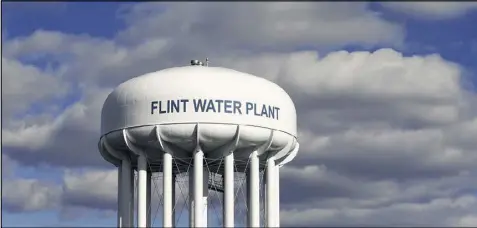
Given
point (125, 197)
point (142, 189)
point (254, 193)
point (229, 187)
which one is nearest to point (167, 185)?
point (142, 189)

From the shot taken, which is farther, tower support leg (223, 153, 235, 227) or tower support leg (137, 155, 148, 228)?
tower support leg (137, 155, 148, 228)

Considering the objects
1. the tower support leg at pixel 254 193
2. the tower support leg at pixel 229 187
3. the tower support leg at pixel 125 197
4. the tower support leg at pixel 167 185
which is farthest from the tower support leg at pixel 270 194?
the tower support leg at pixel 125 197

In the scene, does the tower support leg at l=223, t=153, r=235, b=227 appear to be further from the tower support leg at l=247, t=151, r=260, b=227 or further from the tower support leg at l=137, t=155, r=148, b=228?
the tower support leg at l=137, t=155, r=148, b=228

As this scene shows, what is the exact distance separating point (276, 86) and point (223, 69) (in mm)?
2960

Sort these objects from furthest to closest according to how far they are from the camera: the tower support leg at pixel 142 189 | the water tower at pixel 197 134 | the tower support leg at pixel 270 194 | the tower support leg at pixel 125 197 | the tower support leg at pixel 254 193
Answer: the tower support leg at pixel 270 194, the tower support leg at pixel 125 197, the tower support leg at pixel 254 193, the tower support leg at pixel 142 189, the water tower at pixel 197 134

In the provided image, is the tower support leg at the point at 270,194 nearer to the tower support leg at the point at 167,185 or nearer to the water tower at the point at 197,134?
the water tower at the point at 197,134

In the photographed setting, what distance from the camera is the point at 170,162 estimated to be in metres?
42.1

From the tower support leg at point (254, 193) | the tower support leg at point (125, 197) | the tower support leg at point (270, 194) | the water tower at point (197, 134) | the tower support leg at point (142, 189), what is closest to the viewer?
the water tower at point (197, 134)

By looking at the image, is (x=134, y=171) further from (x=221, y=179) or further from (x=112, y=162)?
(x=221, y=179)

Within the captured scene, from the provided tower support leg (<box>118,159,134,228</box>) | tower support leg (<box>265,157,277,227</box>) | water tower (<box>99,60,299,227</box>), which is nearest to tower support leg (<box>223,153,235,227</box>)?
water tower (<box>99,60,299,227</box>)

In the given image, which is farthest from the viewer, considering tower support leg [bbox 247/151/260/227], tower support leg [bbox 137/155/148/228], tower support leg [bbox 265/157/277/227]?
tower support leg [bbox 265/157/277/227]

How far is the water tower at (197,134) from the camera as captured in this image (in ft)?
137

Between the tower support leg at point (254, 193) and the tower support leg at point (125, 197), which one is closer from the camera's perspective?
the tower support leg at point (254, 193)

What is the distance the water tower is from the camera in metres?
41.7
